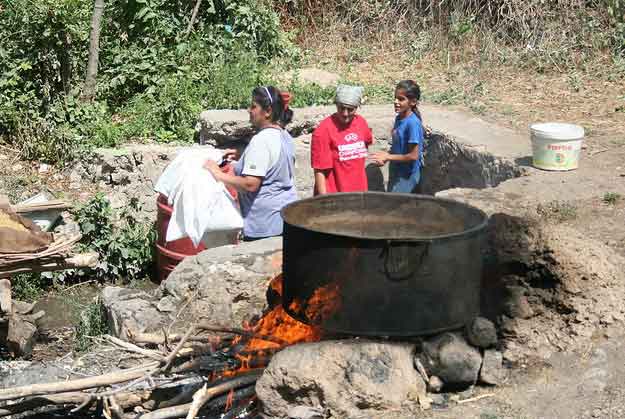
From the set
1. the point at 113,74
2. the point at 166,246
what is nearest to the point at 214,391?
the point at 166,246

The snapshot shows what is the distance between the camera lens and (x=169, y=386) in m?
4.98

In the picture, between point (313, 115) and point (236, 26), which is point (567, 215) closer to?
point (313, 115)

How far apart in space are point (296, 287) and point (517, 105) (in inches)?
259

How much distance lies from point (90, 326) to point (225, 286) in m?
1.48

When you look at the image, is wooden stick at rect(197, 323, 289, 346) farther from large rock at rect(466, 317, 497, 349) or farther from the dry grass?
the dry grass

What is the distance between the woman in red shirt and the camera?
278 inches

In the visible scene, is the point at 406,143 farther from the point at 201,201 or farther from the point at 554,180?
the point at 201,201

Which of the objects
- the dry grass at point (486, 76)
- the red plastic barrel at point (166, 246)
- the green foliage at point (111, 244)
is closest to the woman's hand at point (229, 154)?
the red plastic barrel at point (166, 246)

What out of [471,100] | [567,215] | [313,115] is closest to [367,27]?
[471,100]

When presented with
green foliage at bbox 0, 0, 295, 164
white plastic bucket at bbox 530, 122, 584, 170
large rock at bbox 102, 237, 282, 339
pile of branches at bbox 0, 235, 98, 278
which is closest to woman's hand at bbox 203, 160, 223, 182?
large rock at bbox 102, 237, 282, 339

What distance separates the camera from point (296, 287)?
4.70 metres

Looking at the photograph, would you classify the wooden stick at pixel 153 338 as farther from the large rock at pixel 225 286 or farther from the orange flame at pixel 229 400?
the large rock at pixel 225 286

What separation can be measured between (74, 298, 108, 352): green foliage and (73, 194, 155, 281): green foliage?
4.82 feet

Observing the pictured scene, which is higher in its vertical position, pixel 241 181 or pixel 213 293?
pixel 241 181
